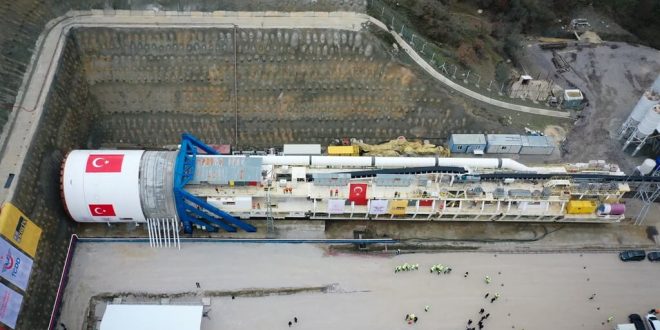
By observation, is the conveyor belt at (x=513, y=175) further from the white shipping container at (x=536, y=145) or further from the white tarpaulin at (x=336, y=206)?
the white shipping container at (x=536, y=145)

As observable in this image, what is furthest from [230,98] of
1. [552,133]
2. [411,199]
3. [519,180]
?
[552,133]

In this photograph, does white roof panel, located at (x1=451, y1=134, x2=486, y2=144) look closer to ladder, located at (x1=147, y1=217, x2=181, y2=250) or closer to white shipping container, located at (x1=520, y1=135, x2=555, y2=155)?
white shipping container, located at (x1=520, y1=135, x2=555, y2=155)

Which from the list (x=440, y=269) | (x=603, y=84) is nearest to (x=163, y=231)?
(x=440, y=269)

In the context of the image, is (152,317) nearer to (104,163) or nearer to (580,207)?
(104,163)

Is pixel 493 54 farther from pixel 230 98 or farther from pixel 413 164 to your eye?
pixel 230 98

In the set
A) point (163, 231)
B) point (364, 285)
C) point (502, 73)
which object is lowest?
point (163, 231)

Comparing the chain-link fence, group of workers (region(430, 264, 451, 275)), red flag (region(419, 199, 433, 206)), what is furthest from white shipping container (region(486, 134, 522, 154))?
group of workers (region(430, 264, 451, 275))

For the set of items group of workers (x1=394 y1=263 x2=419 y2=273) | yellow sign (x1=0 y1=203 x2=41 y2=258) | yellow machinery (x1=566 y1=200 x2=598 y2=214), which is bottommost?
yellow sign (x1=0 y1=203 x2=41 y2=258)

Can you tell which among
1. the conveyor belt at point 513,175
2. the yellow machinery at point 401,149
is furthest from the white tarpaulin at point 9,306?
the yellow machinery at point 401,149
